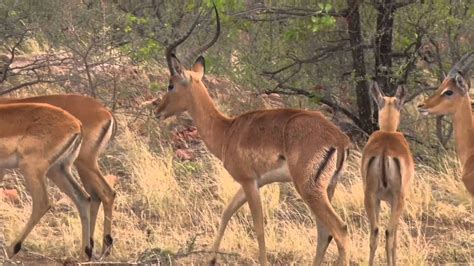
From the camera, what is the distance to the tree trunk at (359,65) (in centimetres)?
1091

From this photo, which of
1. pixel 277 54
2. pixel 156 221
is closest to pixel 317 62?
pixel 277 54

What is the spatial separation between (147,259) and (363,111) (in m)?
4.96

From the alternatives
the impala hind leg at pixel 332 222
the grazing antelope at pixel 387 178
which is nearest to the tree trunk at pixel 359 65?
the grazing antelope at pixel 387 178

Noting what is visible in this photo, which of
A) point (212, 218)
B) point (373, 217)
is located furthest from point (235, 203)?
point (212, 218)

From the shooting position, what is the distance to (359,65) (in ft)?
36.9

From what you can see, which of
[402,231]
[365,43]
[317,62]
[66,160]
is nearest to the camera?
[66,160]

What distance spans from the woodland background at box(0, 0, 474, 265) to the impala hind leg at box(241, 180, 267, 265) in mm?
447

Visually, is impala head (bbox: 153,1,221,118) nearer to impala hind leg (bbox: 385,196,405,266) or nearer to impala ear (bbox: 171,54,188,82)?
impala ear (bbox: 171,54,188,82)

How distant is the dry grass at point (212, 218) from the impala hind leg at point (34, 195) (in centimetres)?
59

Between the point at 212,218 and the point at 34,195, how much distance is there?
2.20 metres

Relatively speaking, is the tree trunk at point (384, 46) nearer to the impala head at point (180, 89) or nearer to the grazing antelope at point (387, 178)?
the impala head at point (180, 89)

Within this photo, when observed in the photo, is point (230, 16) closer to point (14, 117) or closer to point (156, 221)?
point (156, 221)

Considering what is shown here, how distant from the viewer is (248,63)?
11.6 meters

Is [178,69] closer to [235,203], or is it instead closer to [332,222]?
[235,203]
